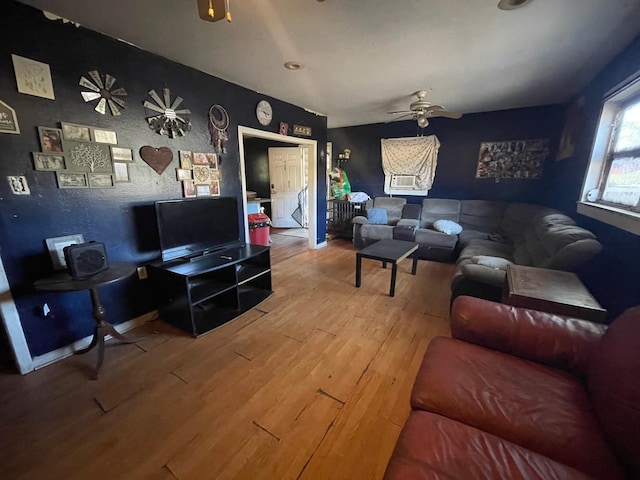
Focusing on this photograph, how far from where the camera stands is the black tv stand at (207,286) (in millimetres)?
2119

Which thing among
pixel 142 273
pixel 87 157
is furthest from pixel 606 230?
pixel 87 157

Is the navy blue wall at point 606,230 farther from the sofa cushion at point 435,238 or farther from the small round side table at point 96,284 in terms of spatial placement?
the small round side table at point 96,284

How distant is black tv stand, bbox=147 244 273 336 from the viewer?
212 centimetres

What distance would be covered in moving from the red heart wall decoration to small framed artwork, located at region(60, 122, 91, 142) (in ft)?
1.16

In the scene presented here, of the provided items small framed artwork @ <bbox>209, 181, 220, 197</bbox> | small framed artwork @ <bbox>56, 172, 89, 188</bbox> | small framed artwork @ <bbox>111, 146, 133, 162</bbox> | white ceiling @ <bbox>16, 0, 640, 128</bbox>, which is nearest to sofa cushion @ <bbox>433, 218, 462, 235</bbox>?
white ceiling @ <bbox>16, 0, 640, 128</bbox>

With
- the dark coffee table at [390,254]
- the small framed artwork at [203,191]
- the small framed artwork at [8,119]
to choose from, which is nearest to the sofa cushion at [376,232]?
the dark coffee table at [390,254]

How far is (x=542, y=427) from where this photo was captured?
913mm

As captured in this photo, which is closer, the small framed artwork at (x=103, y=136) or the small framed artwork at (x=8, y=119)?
the small framed artwork at (x=8, y=119)

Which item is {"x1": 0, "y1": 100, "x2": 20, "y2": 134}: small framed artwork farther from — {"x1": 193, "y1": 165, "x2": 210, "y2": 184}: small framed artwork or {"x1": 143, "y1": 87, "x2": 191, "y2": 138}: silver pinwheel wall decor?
{"x1": 193, "y1": 165, "x2": 210, "y2": 184}: small framed artwork

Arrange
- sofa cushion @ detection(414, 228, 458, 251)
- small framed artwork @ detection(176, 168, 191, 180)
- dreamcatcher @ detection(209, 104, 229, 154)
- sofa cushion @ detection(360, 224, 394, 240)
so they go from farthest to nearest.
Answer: sofa cushion @ detection(360, 224, 394, 240)
sofa cushion @ detection(414, 228, 458, 251)
dreamcatcher @ detection(209, 104, 229, 154)
small framed artwork @ detection(176, 168, 191, 180)

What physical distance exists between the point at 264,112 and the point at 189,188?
1442mm

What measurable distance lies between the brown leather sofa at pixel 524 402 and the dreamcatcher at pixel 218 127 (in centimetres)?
268

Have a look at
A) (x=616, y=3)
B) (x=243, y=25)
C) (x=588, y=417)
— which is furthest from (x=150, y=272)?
(x=616, y=3)

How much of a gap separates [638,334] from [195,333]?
2.50 meters
